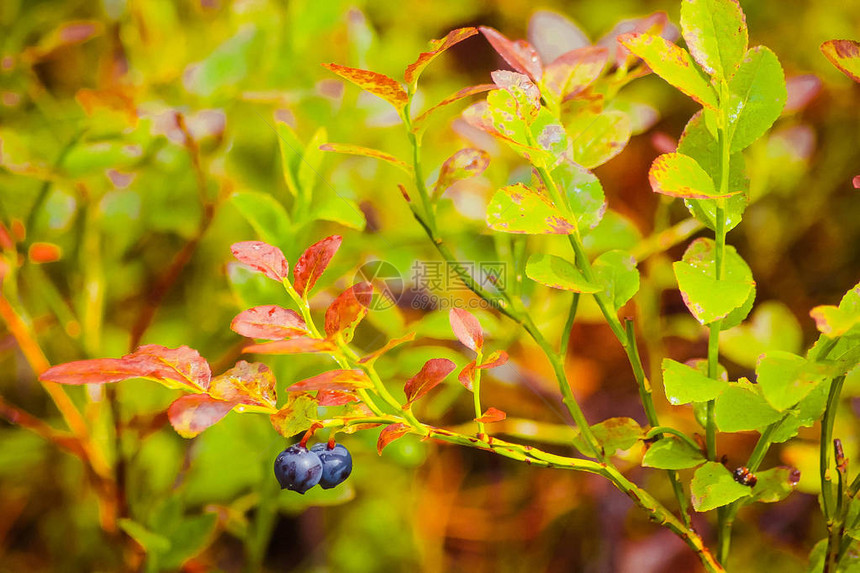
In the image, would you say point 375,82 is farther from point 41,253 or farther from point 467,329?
point 41,253

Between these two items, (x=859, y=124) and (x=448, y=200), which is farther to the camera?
(x=859, y=124)

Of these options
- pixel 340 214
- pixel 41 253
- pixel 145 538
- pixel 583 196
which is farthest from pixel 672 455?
pixel 41 253

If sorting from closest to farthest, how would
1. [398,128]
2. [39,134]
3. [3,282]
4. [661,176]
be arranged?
1. [661,176]
2. [3,282]
3. [39,134]
4. [398,128]

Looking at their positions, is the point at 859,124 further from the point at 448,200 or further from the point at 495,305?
the point at 495,305

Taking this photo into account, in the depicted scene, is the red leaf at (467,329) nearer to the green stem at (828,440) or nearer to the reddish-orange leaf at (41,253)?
the green stem at (828,440)

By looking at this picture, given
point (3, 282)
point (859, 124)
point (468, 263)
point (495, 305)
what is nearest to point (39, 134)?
point (3, 282)

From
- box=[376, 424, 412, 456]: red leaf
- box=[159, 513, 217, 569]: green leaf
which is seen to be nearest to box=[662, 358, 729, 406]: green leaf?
box=[376, 424, 412, 456]: red leaf

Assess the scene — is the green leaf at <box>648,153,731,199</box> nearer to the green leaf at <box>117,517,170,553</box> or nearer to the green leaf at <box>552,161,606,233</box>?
the green leaf at <box>552,161,606,233</box>

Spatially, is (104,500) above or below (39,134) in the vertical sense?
below
